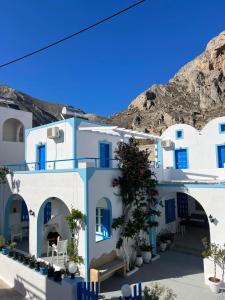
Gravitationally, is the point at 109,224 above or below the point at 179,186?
below

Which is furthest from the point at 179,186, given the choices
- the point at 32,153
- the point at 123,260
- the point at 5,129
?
the point at 5,129

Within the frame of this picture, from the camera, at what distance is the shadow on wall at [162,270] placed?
1208cm

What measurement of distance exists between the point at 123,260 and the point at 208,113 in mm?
55012

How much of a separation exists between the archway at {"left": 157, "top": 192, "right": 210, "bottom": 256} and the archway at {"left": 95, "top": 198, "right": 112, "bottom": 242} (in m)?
4.54

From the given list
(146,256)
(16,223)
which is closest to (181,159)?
(146,256)

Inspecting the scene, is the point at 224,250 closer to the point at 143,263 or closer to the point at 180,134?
the point at 143,263

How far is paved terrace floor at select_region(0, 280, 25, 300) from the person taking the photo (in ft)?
35.8

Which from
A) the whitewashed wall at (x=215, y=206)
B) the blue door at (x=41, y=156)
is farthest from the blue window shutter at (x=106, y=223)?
the blue door at (x=41, y=156)

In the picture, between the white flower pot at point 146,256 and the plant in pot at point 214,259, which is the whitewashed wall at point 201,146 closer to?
the white flower pot at point 146,256

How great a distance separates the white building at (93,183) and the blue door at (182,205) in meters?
0.08

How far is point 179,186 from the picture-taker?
46.8 ft

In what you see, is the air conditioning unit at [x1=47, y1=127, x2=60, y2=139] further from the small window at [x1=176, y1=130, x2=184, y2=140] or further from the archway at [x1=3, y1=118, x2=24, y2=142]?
the small window at [x1=176, y1=130, x2=184, y2=140]

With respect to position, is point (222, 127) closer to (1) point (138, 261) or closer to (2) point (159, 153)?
(2) point (159, 153)

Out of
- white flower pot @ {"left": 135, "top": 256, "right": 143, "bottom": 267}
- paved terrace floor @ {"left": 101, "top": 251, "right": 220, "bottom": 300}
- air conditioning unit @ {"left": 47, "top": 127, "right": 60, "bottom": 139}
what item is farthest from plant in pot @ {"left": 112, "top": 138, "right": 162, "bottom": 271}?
air conditioning unit @ {"left": 47, "top": 127, "right": 60, "bottom": 139}
